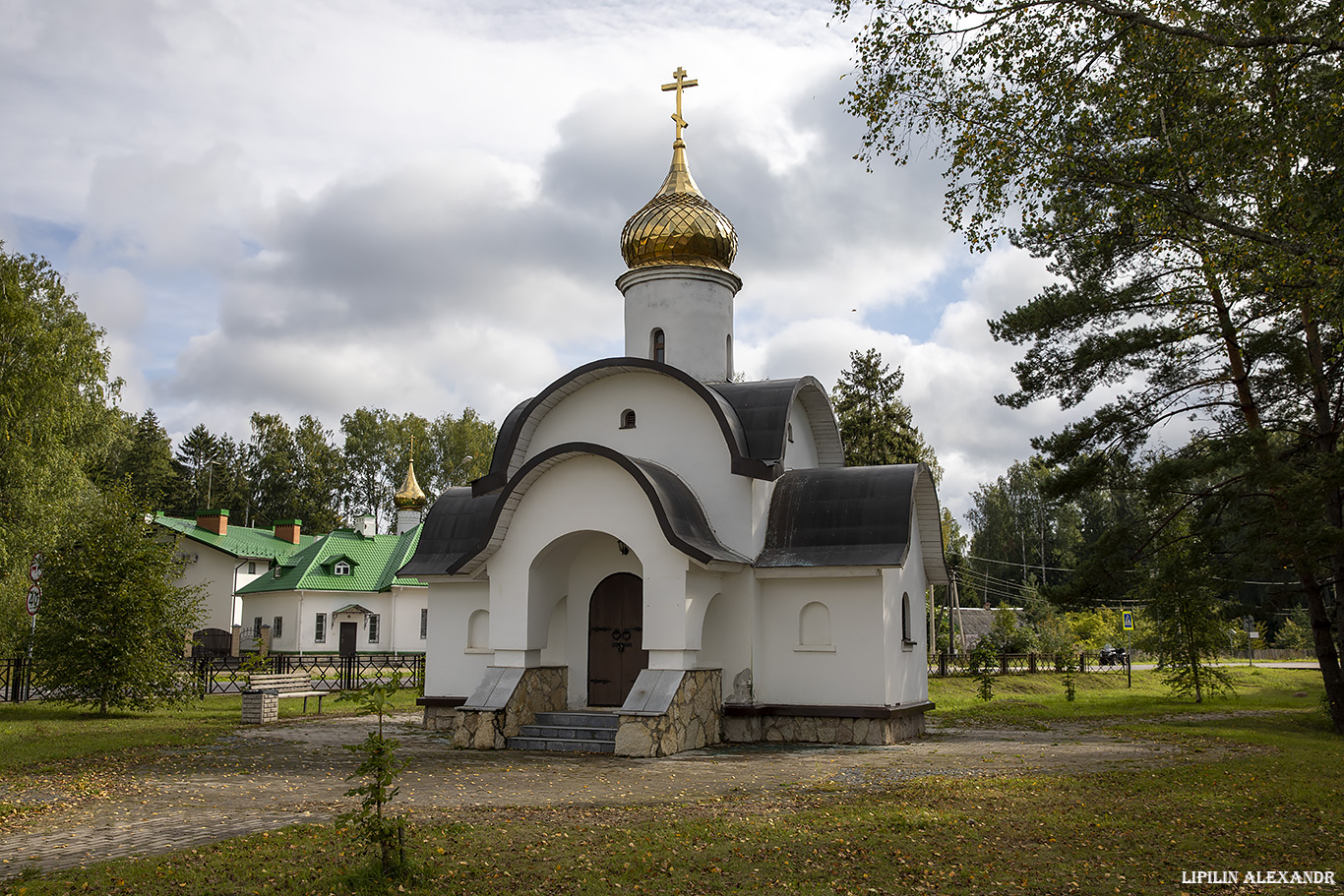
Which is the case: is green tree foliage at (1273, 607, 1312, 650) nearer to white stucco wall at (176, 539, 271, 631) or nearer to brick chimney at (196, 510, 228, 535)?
white stucco wall at (176, 539, 271, 631)

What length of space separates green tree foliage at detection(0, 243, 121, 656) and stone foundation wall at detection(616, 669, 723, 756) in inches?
605

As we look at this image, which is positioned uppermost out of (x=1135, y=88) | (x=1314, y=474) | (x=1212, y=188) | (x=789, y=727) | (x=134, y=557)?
(x=1135, y=88)

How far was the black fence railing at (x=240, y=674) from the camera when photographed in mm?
18484

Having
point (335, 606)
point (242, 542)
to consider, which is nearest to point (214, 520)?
point (242, 542)

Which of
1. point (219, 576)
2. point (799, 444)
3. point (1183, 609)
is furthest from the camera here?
point (219, 576)

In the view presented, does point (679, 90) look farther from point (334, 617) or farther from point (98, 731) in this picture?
point (334, 617)

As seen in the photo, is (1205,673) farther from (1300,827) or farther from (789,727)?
(1300,827)

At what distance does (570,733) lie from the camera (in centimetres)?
1363

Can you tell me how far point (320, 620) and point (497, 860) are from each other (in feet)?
110

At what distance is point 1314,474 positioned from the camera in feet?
48.1

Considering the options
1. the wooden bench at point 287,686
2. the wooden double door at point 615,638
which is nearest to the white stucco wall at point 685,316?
the wooden double door at point 615,638

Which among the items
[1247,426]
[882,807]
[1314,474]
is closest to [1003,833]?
[882,807]

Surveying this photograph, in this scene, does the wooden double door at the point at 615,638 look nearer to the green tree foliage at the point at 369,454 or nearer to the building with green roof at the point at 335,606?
the building with green roof at the point at 335,606

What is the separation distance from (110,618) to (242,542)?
24.8 meters
